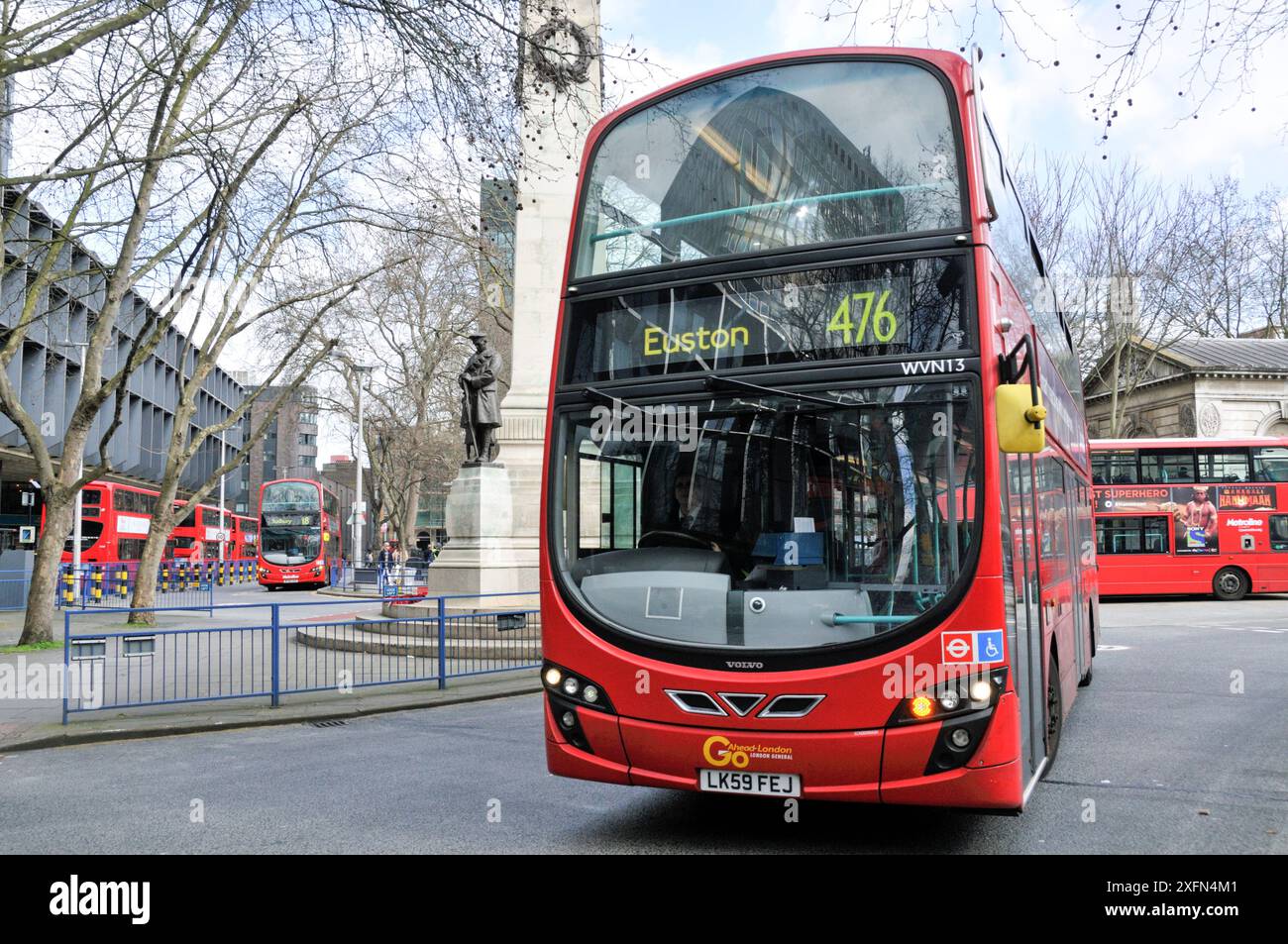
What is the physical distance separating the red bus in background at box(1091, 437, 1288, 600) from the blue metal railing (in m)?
17.3

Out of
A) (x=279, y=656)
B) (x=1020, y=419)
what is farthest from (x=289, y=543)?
(x=1020, y=419)

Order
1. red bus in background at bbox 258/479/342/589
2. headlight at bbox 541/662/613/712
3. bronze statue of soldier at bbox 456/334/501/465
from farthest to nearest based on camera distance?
red bus in background at bbox 258/479/342/589, bronze statue of soldier at bbox 456/334/501/465, headlight at bbox 541/662/613/712

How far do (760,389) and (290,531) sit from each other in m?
35.6

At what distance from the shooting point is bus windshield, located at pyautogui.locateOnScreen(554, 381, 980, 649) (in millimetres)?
4801

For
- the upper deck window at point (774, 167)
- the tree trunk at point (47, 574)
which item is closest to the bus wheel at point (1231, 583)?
the upper deck window at point (774, 167)

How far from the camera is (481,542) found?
17359 millimetres

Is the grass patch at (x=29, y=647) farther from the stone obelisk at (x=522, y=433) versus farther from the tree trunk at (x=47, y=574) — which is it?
the stone obelisk at (x=522, y=433)

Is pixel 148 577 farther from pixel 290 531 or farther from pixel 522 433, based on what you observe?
pixel 290 531

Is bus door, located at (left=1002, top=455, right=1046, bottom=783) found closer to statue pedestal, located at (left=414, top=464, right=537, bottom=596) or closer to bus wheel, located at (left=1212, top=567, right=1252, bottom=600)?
statue pedestal, located at (left=414, top=464, right=537, bottom=596)

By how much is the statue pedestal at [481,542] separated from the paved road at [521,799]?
711 centimetres

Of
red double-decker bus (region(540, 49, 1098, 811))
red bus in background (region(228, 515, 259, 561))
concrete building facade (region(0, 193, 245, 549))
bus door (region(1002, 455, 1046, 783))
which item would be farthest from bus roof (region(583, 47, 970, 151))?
red bus in background (region(228, 515, 259, 561))

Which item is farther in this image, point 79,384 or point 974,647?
point 79,384

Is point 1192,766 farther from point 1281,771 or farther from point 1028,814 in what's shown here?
point 1028,814
